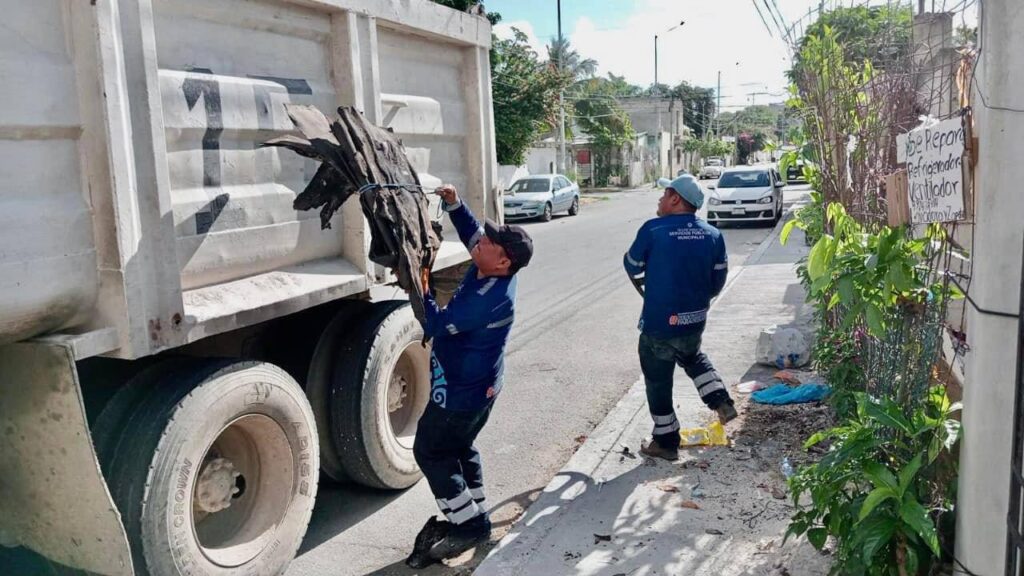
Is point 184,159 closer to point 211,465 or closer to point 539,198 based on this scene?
point 211,465

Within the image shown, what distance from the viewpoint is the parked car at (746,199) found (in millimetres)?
20672

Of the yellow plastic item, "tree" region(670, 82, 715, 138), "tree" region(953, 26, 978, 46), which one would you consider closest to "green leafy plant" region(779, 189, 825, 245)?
the yellow plastic item

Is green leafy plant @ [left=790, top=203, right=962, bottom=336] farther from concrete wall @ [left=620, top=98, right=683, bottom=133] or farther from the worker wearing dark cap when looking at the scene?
concrete wall @ [left=620, top=98, right=683, bottom=133]

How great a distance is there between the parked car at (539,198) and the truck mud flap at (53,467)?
20941 mm

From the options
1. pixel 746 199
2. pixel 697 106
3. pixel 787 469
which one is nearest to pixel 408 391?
pixel 787 469

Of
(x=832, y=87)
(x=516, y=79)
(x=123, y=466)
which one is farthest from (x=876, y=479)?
(x=516, y=79)

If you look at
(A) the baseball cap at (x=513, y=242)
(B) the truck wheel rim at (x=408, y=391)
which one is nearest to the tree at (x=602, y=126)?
(B) the truck wheel rim at (x=408, y=391)

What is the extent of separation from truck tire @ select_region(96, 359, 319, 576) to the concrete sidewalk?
955mm

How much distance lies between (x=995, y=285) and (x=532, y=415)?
13.5ft

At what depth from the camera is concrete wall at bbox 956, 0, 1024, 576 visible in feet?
7.51

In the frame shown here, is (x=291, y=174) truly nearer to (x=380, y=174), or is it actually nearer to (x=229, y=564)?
(x=380, y=174)

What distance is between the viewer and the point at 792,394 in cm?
596

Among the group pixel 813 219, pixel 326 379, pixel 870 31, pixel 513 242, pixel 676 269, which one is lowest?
pixel 326 379

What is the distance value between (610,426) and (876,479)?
9.95 feet
